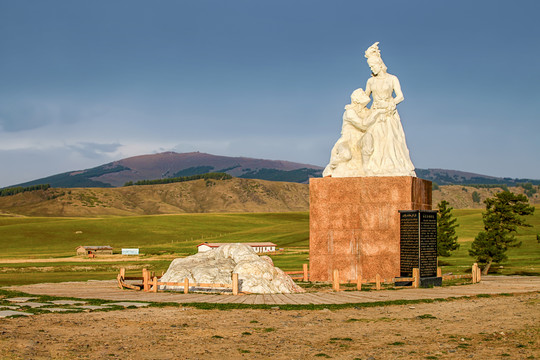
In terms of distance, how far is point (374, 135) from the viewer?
35.3 m

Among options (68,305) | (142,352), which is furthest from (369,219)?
(142,352)

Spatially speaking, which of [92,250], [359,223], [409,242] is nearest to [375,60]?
[359,223]

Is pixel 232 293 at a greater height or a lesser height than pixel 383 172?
lesser

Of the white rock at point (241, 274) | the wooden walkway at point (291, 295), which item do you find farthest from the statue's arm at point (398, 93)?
the white rock at point (241, 274)

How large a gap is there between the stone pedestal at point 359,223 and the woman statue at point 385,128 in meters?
1.17

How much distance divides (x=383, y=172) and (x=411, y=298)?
33.9ft

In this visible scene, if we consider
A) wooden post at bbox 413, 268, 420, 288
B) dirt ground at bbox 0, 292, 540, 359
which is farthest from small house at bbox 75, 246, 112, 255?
dirt ground at bbox 0, 292, 540, 359

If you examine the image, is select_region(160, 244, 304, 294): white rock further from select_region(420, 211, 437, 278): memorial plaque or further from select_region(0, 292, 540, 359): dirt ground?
select_region(420, 211, 437, 278): memorial plaque

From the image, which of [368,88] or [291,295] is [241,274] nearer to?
[291,295]

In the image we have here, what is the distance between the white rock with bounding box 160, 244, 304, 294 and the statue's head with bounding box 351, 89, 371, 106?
11.9 m

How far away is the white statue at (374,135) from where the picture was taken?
1358 inches

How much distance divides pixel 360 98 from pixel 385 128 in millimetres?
2576

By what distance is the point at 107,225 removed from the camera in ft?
417

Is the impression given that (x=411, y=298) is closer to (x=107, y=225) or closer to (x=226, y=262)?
(x=226, y=262)
